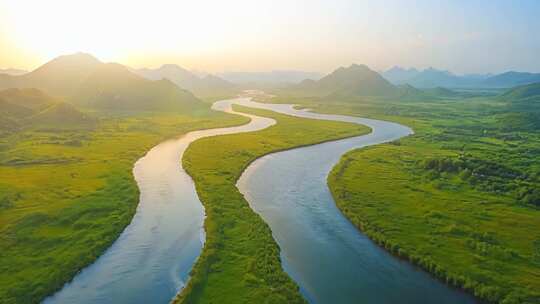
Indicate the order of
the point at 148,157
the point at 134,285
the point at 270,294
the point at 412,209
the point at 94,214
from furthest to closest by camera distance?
the point at 148,157, the point at 412,209, the point at 94,214, the point at 134,285, the point at 270,294

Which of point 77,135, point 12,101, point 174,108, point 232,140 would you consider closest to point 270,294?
point 232,140

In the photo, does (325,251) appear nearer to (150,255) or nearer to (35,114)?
(150,255)

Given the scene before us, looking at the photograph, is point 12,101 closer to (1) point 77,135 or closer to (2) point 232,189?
(1) point 77,135

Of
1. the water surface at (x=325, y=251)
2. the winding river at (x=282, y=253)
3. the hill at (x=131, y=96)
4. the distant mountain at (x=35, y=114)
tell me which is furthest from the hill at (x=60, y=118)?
the water surface at (x=325, y=251)

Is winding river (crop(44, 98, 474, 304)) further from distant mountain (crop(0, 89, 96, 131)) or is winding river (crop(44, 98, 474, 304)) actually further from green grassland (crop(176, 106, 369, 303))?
distant mountain (crop(0, 89, 96, 131))

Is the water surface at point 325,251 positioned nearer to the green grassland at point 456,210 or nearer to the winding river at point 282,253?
the winding river at point 282,253
